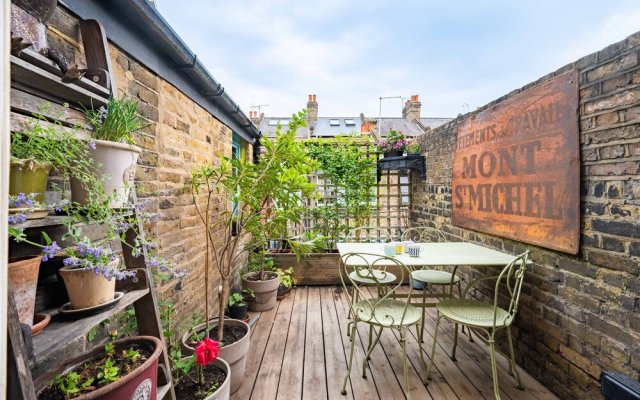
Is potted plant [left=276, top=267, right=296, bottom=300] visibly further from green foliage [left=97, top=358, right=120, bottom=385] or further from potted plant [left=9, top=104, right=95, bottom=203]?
potted plant [left=9, top=104, right=95, bottom=203]

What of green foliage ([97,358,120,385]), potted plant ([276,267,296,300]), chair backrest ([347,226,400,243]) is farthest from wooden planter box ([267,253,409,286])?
green foliage ([97,358,120,385])

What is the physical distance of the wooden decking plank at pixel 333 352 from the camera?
72.0 inches

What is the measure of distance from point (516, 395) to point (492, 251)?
984 mm

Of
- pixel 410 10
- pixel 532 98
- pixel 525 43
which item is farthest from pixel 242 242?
pixel 525 43

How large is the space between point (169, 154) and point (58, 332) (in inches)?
48.3

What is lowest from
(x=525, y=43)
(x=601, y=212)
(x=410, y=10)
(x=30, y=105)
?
(x=601, y=212)

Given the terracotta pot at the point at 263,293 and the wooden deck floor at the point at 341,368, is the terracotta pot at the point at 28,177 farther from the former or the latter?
the terracotta pot at the point at 263,293

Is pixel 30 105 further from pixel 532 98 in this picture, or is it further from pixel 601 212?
pixel 532 98

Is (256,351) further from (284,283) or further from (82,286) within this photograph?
(82,286)

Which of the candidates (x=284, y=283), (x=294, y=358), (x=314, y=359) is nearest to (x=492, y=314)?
(x=314, y=359)

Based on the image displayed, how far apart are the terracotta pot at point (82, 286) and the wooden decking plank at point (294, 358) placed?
1.41m

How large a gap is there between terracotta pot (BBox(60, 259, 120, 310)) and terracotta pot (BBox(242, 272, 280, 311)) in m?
2.22

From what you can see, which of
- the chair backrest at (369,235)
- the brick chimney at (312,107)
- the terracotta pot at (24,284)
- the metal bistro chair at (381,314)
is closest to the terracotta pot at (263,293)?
the metal bistro chair at (381,314)

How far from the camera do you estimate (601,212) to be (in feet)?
4.85
